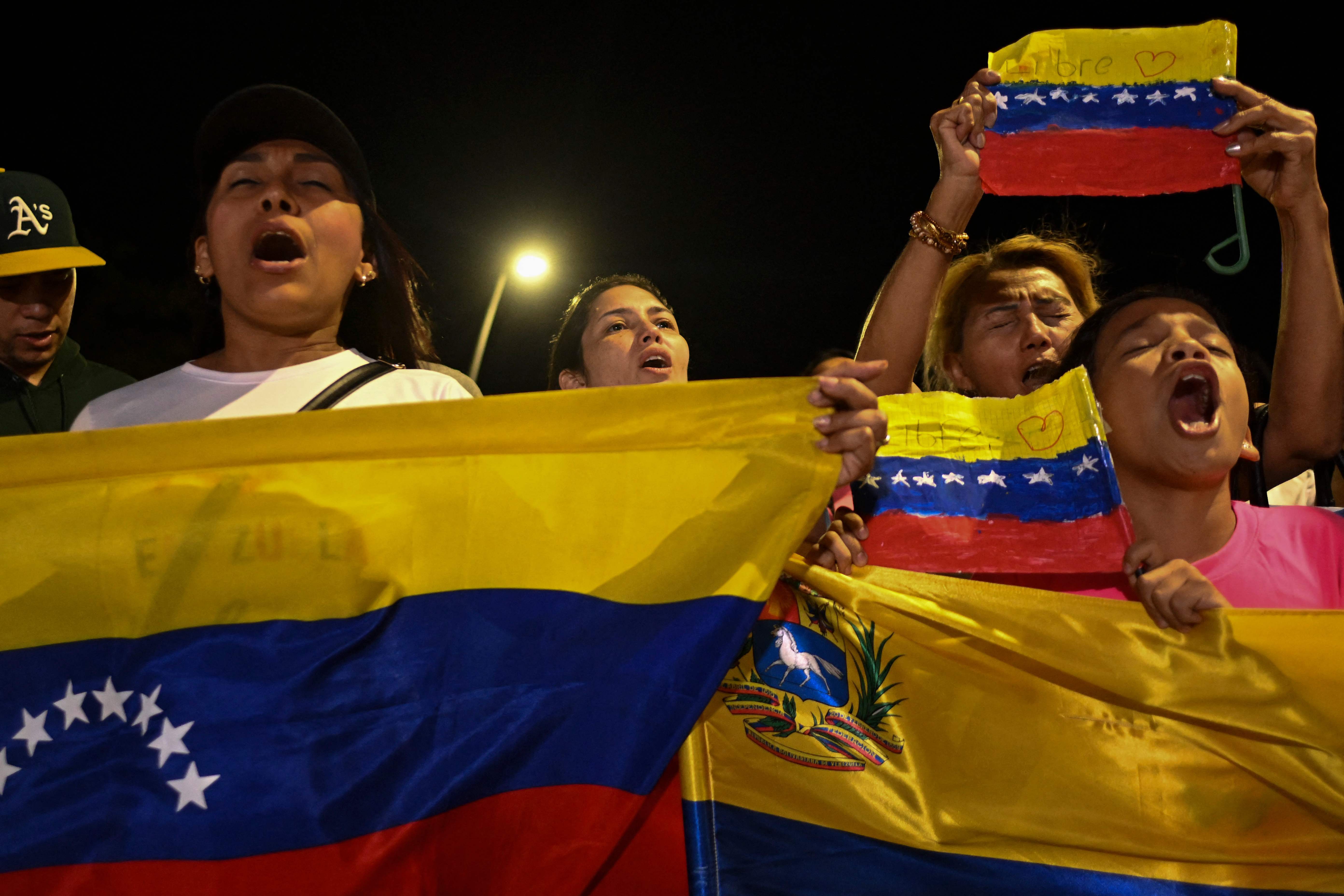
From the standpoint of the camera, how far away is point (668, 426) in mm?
2105

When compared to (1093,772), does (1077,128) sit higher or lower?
higher

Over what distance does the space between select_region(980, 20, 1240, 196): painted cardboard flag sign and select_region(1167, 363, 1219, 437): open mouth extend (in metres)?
0.71

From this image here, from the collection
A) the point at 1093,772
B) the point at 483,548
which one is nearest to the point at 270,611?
the point at 483,548

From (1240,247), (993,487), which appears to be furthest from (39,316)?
(1240,247)

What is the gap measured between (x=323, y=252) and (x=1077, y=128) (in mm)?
2027

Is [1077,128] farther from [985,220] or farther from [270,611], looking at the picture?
[985,220]

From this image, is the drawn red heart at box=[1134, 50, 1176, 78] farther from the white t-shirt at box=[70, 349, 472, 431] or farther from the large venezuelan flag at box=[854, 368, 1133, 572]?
the white t-shirt at box=[70, 349, 472, 431]

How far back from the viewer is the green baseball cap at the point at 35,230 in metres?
3.72

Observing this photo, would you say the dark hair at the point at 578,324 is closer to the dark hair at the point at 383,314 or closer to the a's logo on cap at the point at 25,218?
the dark hair at the point at 383,314

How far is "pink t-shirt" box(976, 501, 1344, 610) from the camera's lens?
7.75 feet

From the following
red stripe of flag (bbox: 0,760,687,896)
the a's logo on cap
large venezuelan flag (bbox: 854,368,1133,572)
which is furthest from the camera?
the a's logo on cap

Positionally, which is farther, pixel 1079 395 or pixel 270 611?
pixel 1079 395

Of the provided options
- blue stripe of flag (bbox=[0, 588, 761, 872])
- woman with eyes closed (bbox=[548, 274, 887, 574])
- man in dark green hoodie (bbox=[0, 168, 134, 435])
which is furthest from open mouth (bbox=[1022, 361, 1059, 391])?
man in dark green hoodie (bbox=[0, 168, 134, 435])

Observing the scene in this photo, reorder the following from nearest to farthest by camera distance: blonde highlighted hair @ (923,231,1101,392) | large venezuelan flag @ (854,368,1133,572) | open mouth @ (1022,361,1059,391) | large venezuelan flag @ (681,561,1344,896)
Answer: large venezuelan flag @ (681,561,1344,896)
large venezuelan flag @ (854,368,1133,572)
open mouth @ (1022,361,1059,391)
blonde highlighted hair @ (923,231,1101,392)
